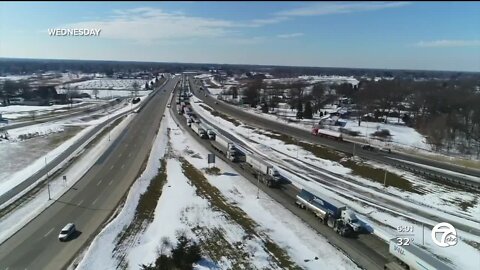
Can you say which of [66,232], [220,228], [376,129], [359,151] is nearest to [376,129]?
[376,129]

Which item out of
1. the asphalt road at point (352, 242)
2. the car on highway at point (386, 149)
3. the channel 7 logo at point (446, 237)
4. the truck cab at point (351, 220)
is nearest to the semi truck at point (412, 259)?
the asphalt road at point (352, 242)

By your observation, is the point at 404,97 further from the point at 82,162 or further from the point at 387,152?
the point at 82,162

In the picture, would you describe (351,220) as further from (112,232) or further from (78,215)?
(78,215)

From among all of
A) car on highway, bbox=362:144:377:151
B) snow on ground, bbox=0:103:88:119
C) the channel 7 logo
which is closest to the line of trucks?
the channel 7 logo

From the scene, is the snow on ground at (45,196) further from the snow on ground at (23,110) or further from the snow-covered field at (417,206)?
the snow on ground at (23,110)

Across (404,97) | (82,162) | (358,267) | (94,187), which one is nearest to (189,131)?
(82,162)

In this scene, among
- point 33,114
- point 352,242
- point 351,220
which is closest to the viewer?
point 352,242
